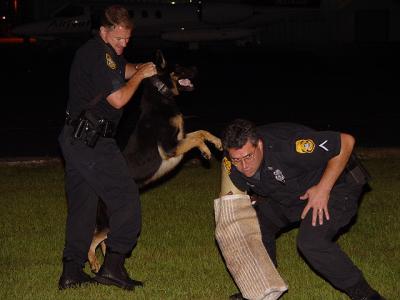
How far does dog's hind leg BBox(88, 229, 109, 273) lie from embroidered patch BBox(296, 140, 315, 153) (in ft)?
6.02

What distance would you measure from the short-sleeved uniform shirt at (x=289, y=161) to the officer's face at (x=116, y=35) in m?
1.07

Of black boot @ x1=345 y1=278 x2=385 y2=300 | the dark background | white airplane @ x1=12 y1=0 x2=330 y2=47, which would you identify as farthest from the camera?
white airplane @ x1=12 y1=0 x2=330 y2=47

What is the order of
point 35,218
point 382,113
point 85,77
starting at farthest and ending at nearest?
point 382,113
point 35,218
point 85,77

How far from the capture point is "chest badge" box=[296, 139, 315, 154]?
16.8 ft

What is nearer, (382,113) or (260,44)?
(382,113)

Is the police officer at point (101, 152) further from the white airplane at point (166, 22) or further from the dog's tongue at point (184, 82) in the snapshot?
the white airplane at point (166, 22)

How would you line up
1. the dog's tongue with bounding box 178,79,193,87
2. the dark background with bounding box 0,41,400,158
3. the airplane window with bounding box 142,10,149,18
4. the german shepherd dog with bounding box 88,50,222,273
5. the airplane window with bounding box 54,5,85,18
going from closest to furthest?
the german shepherd dog with bounding box 88,50,222,273 → the dog's tongue with bounding box 178,79,193,87 → the dark background with bounding box 0,41,400,158 → the airplane window with bounding box 54,5,85,18 → the airplane window with bounding box 142,10,149,18

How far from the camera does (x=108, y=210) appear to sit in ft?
20.0

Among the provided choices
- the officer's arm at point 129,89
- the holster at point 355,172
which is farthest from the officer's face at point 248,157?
the officer's arm at point 129,89

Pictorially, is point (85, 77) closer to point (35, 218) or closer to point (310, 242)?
point (310, 242)

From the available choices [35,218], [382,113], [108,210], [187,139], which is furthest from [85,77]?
[382,113]

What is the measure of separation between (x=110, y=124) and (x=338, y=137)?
65.0 inches

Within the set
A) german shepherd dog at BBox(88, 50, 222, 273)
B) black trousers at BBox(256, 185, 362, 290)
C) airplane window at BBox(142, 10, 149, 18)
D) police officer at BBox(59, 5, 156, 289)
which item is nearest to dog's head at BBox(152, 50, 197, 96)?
german shepherd dog at BBox(88, 50, 222, 273)

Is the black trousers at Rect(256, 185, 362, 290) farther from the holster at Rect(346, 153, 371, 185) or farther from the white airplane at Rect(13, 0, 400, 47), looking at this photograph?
the white airplane at Rect(13, 0, 400, 47)
